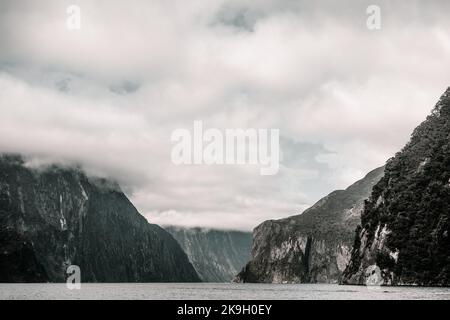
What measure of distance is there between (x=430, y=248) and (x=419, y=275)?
31.8 feet
